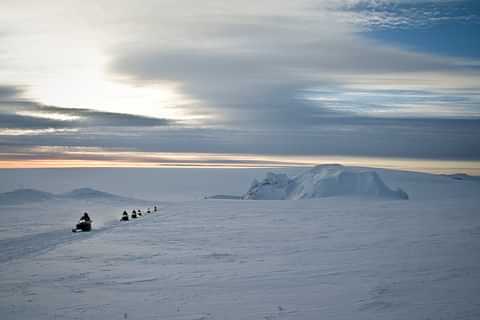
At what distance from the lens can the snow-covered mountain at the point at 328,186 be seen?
153 ft

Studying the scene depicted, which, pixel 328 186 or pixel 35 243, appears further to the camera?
pixel 328 186

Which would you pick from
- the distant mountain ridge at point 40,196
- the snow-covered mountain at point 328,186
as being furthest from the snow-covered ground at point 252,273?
the distant mountain ridge at point 40,196

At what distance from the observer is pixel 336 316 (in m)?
7.95

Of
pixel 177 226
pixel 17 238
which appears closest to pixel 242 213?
pixel 177 226

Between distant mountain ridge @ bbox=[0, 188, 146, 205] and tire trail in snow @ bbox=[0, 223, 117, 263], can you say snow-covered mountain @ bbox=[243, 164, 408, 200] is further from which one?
tire trail in snow @ bbox=[0, 223, 117, 263]

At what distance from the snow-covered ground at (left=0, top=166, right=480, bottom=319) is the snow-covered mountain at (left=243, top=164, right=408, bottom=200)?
24826mm

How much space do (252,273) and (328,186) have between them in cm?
3662

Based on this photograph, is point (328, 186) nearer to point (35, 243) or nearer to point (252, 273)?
point (35, 243)

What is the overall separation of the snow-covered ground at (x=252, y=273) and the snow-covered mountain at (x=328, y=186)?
24.8m

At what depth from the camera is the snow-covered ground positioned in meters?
8.52

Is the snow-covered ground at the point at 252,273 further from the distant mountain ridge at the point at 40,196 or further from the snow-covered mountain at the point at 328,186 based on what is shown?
the distant mountain ridge at the point at 40,196

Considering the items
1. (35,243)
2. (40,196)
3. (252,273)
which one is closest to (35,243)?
(35,243)

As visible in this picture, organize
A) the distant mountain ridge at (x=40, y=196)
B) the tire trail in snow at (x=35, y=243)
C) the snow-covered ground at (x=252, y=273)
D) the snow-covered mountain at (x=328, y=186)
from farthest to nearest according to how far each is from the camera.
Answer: the distant mountain ridge at (x=40, y=196)
the snow-covered mountain at (x=328, y=186)
the tire trail in snow at (x=35, y=243)
the snow-covered ground at (x=252, y=273)

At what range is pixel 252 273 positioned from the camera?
11648 mm
